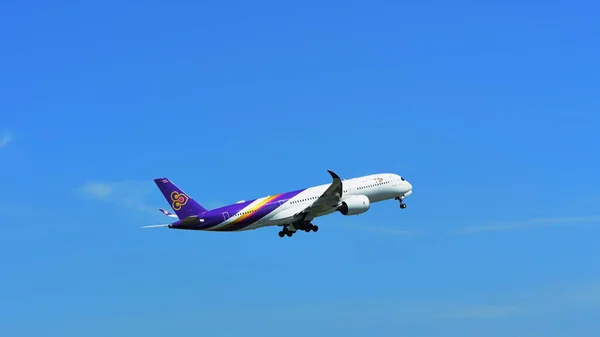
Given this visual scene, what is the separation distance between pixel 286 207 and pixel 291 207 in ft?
2.14

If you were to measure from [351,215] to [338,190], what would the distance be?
12.7ft

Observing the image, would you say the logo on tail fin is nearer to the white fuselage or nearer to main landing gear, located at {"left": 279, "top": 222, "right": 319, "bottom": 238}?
the white fuselage

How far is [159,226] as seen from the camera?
84750 millimetres

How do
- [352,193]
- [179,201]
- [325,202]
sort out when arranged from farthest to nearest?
[352,193], [325,202], [179,201]

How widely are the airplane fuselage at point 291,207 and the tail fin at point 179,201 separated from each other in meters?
1.33

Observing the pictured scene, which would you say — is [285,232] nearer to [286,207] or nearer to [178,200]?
[286,207]

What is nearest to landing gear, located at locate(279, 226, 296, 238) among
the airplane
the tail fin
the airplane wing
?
the airplane

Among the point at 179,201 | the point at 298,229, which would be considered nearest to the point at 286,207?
the point at 298,229

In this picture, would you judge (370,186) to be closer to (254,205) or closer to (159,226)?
(254,205)

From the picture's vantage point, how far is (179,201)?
8662 centimetres

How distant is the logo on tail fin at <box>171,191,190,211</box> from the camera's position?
86.5 meters

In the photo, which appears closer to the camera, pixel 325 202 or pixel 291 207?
pixel 325 202

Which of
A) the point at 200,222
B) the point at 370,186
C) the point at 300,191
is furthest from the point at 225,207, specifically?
the point at 370,186

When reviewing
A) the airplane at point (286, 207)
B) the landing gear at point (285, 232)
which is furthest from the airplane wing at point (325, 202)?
the landing gear at point (285, 232)
